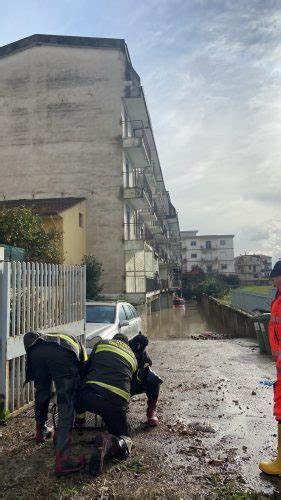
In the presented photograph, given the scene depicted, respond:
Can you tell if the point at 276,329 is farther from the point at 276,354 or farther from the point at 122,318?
the point at 122,318

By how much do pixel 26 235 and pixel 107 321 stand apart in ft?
21.3

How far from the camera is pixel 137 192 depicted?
2372cm

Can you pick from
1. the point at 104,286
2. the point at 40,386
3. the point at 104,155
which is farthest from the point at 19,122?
the point at 40,386

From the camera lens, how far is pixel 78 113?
81.9 feet

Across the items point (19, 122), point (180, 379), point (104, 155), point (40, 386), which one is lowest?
point (180, 379)

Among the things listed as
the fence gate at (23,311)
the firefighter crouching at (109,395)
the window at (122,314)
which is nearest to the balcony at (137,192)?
the window at (122,314)

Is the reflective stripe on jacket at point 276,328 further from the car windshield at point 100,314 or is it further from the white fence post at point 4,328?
the car windshield at point 100,314

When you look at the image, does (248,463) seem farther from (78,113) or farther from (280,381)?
(78,113)

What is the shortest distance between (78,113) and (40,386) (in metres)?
23.2

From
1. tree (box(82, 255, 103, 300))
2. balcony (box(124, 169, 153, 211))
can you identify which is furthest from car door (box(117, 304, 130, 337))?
balcony (box(124, 169, 153, 211))

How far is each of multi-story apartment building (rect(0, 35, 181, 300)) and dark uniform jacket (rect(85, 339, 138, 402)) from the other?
19490mm

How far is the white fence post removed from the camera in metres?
5.10

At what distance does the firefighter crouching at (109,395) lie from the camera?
12.6 feet

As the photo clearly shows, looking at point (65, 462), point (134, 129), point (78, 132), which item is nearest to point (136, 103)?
point (134, 129)
